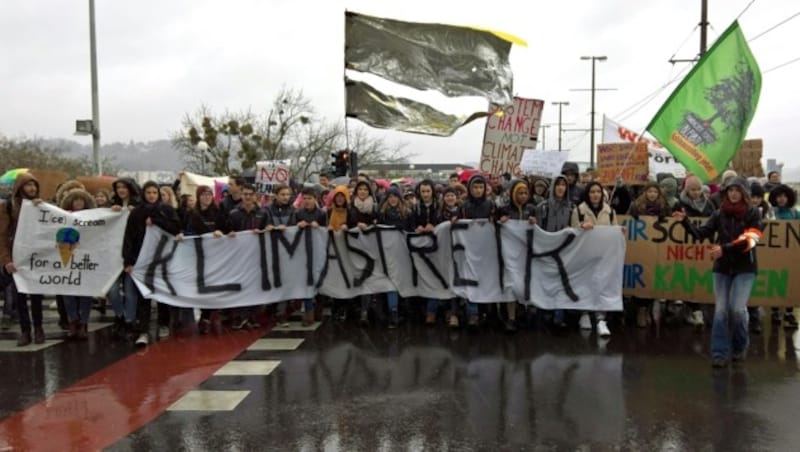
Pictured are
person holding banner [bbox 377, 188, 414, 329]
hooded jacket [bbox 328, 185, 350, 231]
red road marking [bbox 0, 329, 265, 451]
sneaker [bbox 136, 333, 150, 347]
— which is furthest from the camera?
hooded jacket [bbox 328, 185, 350, 231]

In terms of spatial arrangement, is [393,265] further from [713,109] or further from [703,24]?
[703,24]

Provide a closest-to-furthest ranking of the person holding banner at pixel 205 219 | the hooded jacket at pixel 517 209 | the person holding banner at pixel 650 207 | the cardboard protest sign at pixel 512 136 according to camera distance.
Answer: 1. the hooded jacket at pixel 517 209
2. the person holding banner at pixel 650 207
3. the person holding banner at pixel 205 219
4. the cardboard protest sign at pixel 512 136

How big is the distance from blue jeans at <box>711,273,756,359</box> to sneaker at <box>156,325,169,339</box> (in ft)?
19.1

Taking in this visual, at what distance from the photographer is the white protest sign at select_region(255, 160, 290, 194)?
14.0 meters

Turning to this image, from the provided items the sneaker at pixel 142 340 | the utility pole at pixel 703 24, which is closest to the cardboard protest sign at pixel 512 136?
the sneaker at pixel 142 340

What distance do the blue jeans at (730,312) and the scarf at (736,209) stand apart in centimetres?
55

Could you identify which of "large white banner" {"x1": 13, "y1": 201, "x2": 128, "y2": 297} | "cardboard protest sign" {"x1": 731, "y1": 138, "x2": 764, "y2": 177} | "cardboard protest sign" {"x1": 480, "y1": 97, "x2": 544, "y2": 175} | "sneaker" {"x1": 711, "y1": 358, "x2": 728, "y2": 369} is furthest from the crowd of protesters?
"cardboard protest sign" {"x1": 731, "y1": 138, "x2": 764, "y2": 177}

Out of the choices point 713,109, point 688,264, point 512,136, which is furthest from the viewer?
point 512,136

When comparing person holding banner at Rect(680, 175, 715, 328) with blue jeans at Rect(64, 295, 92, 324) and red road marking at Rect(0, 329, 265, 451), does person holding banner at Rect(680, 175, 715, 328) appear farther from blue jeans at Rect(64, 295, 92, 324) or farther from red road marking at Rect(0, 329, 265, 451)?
blue jeans at Rect(64, 295, 92, 324)

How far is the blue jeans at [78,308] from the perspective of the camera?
786 cm

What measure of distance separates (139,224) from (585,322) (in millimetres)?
5316

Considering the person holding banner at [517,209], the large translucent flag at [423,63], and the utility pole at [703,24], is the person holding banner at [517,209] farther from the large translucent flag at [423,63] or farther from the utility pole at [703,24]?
the utility pole at [703,24]

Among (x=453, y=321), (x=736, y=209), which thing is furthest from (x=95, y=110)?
(x=736, y=209)

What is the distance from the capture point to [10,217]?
7656 millimetres
